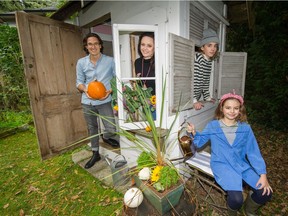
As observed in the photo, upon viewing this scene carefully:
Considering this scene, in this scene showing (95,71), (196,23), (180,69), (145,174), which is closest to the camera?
(145,174)

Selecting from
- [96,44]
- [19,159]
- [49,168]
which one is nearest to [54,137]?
[49,168]

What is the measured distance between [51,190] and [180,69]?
9.25ft

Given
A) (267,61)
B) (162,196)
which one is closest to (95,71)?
(162,196)

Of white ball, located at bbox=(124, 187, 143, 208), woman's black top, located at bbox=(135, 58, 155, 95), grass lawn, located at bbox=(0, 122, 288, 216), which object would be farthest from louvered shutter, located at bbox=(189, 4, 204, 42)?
grass lawn, located at bbox=(0, 122, 288, 216)

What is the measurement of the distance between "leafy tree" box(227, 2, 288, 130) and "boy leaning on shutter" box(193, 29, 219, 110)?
2414 millimetres

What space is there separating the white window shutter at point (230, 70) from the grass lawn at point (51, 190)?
2.79 m

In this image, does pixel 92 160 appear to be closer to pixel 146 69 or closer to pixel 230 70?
pixel 146 69

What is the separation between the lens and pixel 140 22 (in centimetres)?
269

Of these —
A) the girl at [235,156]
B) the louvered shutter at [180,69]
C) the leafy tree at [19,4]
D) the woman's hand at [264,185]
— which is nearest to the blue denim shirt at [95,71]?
the louvered shutter at [180,69]

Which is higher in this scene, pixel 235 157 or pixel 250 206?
pixel 235 157

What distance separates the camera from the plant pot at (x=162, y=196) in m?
1.40

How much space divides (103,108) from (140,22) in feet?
4.96

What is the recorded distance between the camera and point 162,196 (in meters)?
1.39

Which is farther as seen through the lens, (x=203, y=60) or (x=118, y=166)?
(x=203, y=60)
